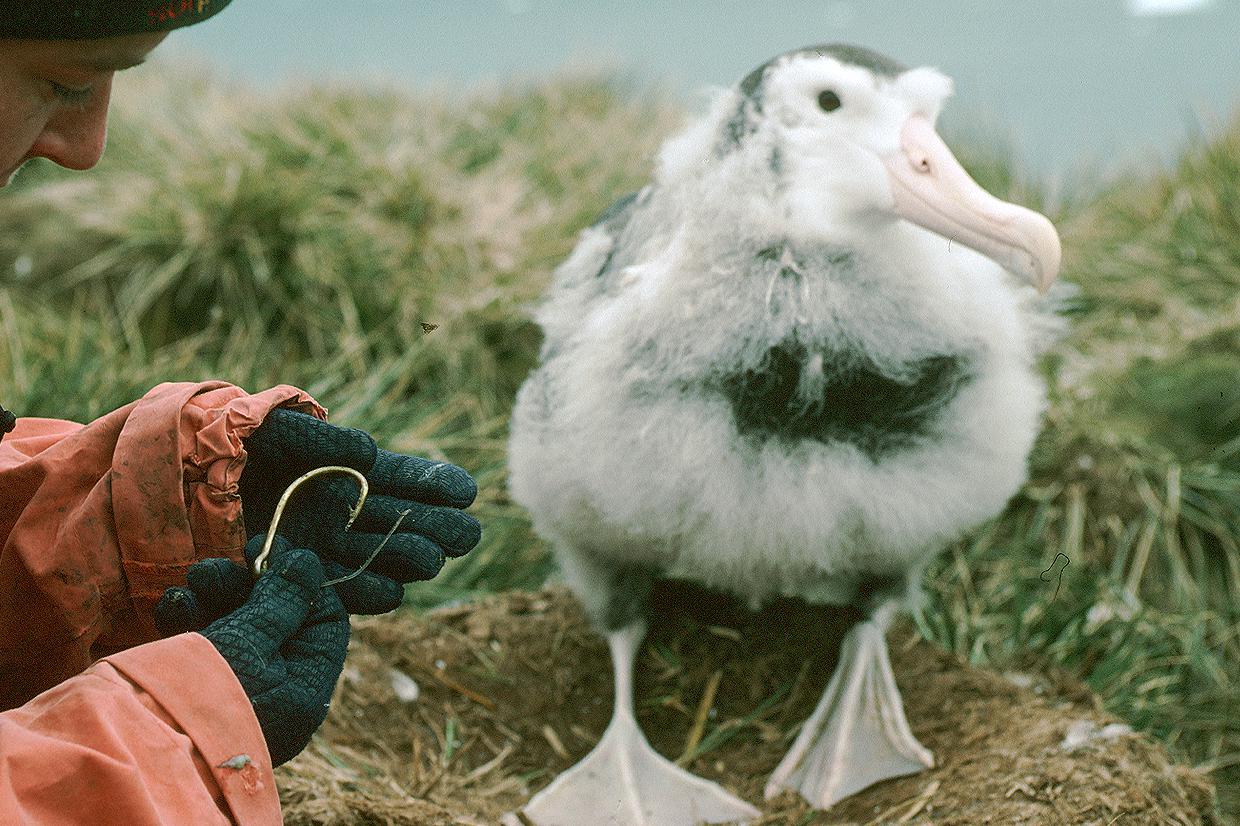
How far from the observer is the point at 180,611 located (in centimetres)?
146

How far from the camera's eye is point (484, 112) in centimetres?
573

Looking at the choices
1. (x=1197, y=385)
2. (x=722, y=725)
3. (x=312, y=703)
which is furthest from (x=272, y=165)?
(x=312, y=703)

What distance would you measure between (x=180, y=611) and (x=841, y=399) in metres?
1.12

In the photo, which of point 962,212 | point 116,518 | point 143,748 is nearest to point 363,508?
point 116,518

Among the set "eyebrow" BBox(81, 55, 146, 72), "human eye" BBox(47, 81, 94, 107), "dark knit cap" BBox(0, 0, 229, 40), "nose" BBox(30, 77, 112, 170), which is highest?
"dark knit cap" BBox(0, 0, 229, 40)

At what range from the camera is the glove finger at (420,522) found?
1.58 meters

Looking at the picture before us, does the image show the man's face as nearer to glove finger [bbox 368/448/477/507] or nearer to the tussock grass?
glove finger [bbox 368/448/477/507]

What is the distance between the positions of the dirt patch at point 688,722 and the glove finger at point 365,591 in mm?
683

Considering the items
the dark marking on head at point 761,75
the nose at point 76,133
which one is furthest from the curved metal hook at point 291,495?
the dark marking on head at point 761,75

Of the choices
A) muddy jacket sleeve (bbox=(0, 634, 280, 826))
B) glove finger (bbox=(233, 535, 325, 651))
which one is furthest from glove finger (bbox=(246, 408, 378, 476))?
muddy jacket sleeve (bbox=(0, 634, 280, 826))

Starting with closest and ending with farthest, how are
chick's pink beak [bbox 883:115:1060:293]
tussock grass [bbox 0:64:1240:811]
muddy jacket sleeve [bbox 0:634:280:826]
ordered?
muddy jacket sleeve [bbox 0:634:280:826]
chick's pink beak [bbox 883:115:1060:293]
tussock grass [bbox 0:64:1240:811]

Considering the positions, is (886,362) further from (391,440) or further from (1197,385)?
(1197,385)

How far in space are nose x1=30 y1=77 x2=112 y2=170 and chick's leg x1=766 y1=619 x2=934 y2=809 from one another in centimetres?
174

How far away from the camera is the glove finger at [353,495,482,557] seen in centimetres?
158
